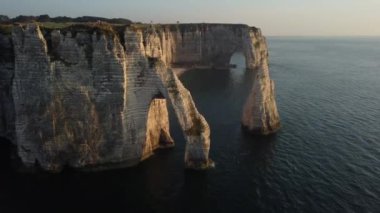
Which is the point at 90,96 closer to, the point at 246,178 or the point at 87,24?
the point at 87,24

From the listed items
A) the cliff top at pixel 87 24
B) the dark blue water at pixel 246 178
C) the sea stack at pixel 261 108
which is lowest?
the dark blue water at pixel 246 178

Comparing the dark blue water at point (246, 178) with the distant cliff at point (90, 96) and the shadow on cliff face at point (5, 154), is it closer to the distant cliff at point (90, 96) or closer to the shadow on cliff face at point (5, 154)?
the shadow on cliff face at point (5, 154)

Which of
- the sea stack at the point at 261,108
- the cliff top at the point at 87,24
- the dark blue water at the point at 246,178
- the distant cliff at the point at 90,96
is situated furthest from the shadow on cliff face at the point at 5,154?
the sea stack at the point at 261,108

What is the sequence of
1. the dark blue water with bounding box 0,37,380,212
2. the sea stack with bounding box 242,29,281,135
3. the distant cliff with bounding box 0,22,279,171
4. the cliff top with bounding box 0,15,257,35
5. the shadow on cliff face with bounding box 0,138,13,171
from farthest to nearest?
the sea stack with bounding box 242,29,281,135 → the shadow on cliff face with bounding box 0,138,13,171 → the cliff top with bounding box 0,15,257,35 → the distant cliff with bounding box 0,22,279,171 → the dark blue water with bounding box 0,37,380,212

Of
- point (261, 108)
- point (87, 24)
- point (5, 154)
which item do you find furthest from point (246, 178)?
point (5, 154)

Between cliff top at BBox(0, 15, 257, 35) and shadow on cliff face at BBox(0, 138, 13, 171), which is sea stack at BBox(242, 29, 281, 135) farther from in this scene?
shadow on cliff face at BBox(0, 138, 13, 171)

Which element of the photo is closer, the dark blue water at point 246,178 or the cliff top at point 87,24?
the dark blue water at point 246,178

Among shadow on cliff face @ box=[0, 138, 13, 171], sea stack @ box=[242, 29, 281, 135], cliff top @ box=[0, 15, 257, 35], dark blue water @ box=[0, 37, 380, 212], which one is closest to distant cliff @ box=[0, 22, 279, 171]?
cliff top @ box=[0, 15, 257, 35]

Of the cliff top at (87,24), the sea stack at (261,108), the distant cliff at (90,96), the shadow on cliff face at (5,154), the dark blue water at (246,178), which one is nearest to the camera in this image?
the dark blue water at (246,178)

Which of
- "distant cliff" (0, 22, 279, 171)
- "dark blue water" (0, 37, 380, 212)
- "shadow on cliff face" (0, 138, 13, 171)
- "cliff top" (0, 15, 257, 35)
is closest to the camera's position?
"dark blue water" (0, 37, 380, 212)

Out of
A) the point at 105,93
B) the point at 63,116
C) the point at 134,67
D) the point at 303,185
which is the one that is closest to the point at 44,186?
the point at 63,116
